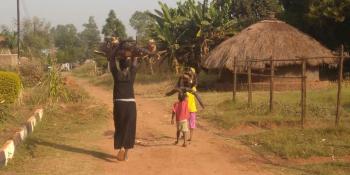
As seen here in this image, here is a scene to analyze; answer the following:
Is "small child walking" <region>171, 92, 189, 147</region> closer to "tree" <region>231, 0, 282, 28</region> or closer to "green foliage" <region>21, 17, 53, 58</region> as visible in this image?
"tree" <region>231, 0, 282, 28</region>

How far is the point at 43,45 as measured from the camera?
150ft

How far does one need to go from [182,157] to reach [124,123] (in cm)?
116

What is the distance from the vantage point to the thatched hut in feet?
71.8

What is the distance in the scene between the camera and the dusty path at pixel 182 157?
7.59m

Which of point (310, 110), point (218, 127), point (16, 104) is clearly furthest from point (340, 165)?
point (16, 104)

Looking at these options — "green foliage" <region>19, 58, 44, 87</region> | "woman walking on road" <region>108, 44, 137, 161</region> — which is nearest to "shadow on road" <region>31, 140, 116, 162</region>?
"woman walking on road" <region>108, 44, 137, 161</region>

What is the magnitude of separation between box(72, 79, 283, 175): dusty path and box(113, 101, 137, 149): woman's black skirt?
31 cm

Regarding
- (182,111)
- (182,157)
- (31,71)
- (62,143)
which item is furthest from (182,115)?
(31,71)

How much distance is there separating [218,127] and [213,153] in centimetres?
316

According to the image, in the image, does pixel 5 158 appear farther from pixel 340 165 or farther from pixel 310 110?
pixel 310 110

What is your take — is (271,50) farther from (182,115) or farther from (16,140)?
(16,140)

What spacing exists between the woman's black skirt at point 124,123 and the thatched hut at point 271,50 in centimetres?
1390

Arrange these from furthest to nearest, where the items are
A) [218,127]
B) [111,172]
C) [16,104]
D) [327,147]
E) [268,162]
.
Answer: [16,104] → [218,127] → [327,147] → [268,162] → [111,172]

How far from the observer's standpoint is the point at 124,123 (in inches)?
318
